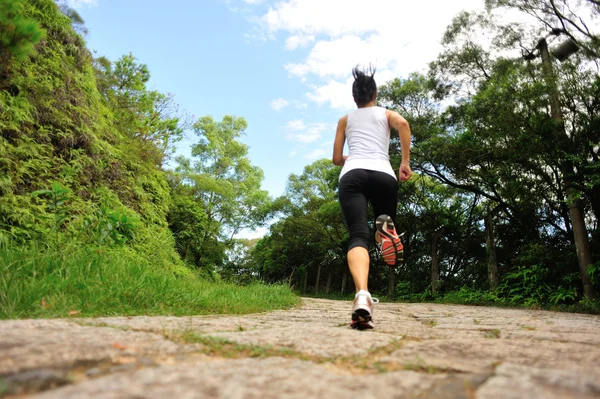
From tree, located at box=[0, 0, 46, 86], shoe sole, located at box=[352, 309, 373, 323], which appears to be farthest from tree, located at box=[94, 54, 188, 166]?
shoe sole, located at box=[352, 309, 373, 323]

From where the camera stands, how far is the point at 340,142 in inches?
130

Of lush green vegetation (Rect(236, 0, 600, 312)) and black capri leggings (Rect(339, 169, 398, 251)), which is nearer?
black capri leggings (Rect(339, 169, 398, 251))

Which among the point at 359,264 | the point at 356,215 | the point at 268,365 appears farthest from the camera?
the point at 356,215

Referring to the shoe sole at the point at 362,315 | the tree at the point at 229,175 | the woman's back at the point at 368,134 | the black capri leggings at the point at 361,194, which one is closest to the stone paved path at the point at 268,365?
the shoe sole at the point at 362,315

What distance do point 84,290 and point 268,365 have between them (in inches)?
83.3

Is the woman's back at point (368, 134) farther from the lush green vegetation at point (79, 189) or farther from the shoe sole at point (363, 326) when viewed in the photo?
the lush green vegetation at point (79, 189)

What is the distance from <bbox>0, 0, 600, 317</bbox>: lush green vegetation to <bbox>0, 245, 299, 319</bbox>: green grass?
0.02 metres

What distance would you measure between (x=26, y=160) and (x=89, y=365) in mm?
4937

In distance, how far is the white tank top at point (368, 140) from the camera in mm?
2947

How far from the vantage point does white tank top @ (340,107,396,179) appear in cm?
295

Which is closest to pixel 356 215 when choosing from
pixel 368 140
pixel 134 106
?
pixel 368 140

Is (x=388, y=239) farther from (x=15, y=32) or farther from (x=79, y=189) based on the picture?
(x=79, y=189)

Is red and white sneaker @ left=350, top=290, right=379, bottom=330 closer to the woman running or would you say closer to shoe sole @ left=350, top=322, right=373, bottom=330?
shoe sole @ left=350, top=322, right=373, bottom=330

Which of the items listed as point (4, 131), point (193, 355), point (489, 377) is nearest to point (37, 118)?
point (4, 131)
